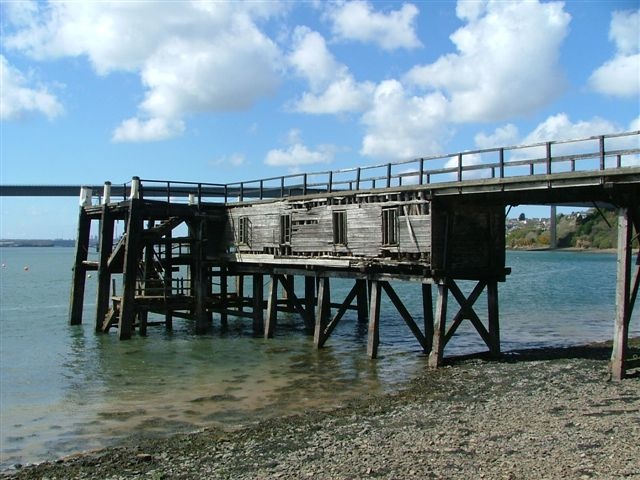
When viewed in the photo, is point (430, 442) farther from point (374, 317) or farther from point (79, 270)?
point (79, 270)

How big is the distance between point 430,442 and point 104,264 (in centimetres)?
2183

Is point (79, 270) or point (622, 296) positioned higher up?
point (79, 270)

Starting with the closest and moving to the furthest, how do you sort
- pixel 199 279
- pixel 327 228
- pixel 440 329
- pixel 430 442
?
1. pixel 430 442
2. pixel 440 329
3. pixel 327 228
4. pixel 199 279

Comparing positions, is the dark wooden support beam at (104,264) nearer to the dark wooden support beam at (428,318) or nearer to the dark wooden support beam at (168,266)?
the dark wooden support beam at (168,266)

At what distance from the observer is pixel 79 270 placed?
32.0m

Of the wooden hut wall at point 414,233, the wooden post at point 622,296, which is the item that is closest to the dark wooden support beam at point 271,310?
the wooden hut wall at point 414,233

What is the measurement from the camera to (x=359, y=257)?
2219cm

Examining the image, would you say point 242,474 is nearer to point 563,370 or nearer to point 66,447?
point 66,447

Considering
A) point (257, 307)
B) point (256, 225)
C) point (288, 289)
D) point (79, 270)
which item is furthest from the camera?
point (79, 270)

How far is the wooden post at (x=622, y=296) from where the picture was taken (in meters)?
15.3

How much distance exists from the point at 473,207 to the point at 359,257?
4187 millimetres

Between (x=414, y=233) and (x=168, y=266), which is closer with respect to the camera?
(x=414, y=233)

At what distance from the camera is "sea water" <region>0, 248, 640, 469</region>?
15.1 meters

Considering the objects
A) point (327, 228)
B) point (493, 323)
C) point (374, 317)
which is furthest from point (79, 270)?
point (493, 323)
